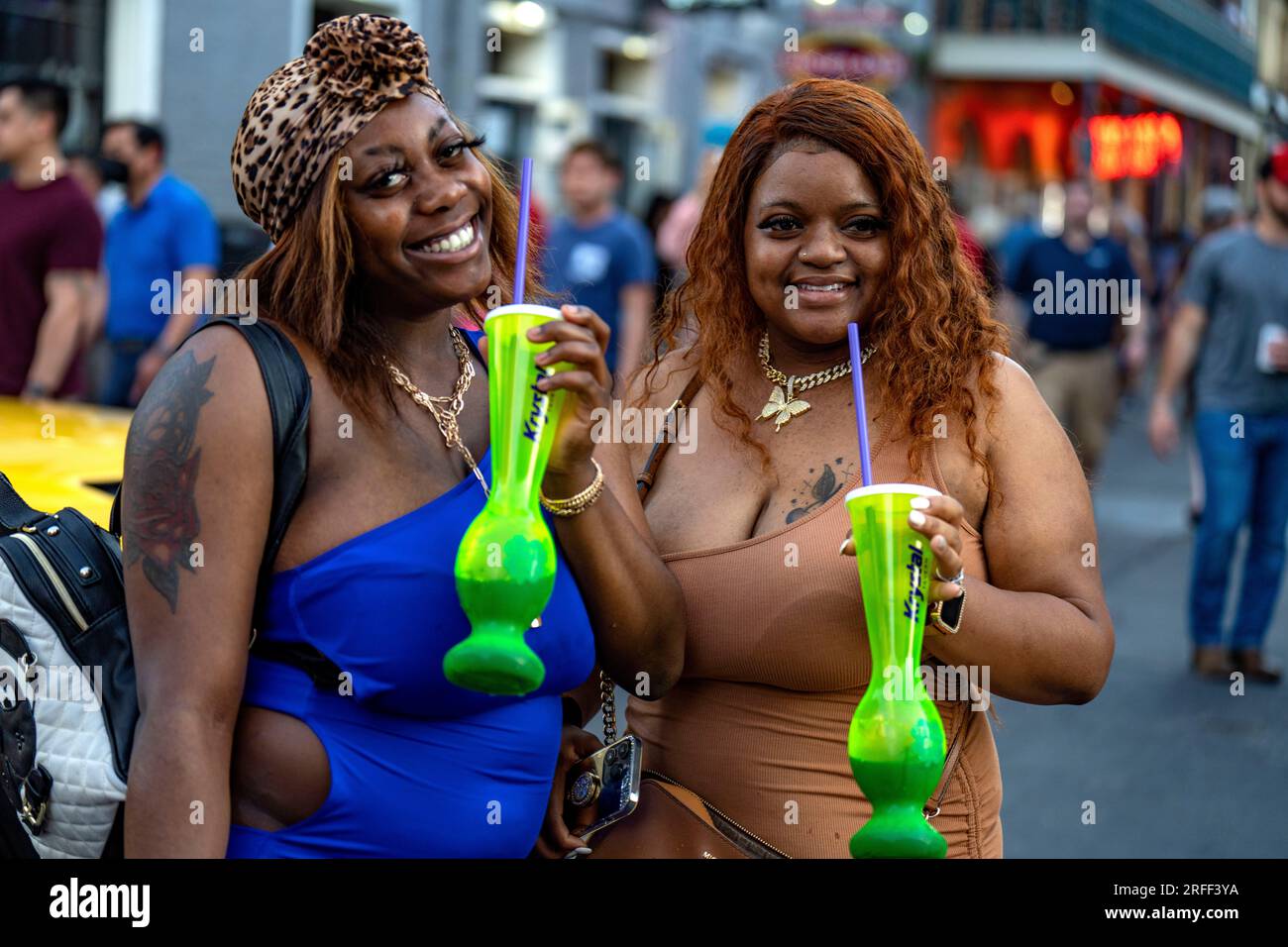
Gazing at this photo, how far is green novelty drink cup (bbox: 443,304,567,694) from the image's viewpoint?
1.79m

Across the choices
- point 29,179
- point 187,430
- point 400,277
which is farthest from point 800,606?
point 29,179

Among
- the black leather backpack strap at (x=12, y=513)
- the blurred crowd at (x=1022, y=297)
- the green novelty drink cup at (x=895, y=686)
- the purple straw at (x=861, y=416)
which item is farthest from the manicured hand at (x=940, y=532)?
the blurred crowd at (x=1022, y=297)

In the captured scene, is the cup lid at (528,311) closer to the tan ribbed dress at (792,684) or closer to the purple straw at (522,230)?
the purple straw at (522,230)

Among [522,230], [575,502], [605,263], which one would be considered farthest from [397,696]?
[605,263]

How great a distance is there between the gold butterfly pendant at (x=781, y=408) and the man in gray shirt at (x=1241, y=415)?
15.4 feet

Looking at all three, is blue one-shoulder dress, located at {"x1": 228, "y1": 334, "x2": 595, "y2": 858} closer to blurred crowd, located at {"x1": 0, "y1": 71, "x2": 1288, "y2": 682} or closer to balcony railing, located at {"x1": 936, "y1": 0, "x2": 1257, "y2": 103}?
blurred crowd, located at {"x1": 0, "y1": 71, "x2": 1288, "y2": 682}

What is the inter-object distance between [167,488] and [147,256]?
6656mm

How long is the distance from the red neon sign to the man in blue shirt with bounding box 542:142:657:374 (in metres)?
Result: 23.5

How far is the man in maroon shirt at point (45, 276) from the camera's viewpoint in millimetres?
6285

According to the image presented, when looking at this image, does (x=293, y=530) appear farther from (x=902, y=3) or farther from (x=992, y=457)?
(x=902, y=3)

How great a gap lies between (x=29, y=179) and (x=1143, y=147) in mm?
A: 28292

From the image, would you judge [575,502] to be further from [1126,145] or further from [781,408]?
[1126,145]

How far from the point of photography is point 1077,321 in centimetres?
928
